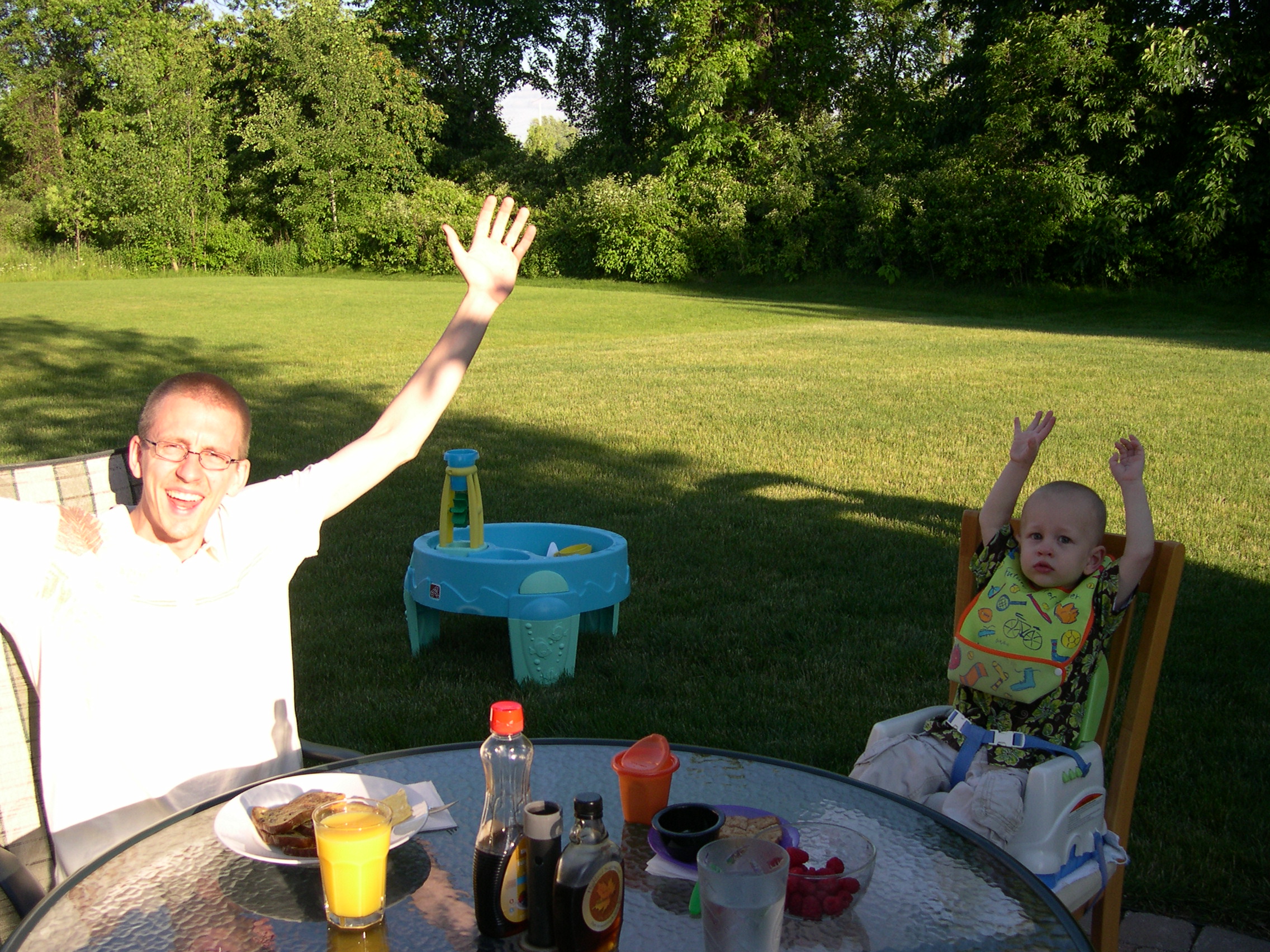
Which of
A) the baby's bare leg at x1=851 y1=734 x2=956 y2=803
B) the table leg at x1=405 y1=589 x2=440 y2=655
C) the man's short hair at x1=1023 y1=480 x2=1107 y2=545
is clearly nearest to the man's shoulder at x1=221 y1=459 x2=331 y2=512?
the baby's bare leg at x1=851 y1=734 x2=956 y2=803

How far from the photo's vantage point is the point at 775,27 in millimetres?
35156

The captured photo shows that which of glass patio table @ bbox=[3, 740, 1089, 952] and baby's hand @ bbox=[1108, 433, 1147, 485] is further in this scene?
baby's hand @ bbox=[1108, 433, 1147, 485]

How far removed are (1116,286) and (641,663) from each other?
2348 centimetres

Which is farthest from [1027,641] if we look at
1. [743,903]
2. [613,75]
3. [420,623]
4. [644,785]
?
[613,75]

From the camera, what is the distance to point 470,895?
5.29 ft

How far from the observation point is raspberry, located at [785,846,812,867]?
1598mm

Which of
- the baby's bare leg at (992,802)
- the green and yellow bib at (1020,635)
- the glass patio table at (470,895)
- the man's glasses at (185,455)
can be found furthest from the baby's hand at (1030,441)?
the man's glasses at (185,455)

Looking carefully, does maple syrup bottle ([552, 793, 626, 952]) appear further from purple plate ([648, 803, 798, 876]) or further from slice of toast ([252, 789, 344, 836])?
slice of toast ([252, 789, 344, 836])

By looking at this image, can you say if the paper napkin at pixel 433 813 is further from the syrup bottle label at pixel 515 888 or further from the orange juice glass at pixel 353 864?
the syrup bottle label at pixel 515 888

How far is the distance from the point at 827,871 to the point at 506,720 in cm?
56

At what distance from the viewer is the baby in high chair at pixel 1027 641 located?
251 cm

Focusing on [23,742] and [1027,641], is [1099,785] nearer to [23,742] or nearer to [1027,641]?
[1027,641]

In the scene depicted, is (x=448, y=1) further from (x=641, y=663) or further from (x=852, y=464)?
(x=641, y=663)

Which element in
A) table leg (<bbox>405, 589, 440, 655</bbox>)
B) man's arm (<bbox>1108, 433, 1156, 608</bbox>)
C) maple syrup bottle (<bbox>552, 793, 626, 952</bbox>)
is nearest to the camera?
maple syrup bottle (<bbox>552, 793, 626, 952</bbox>)
